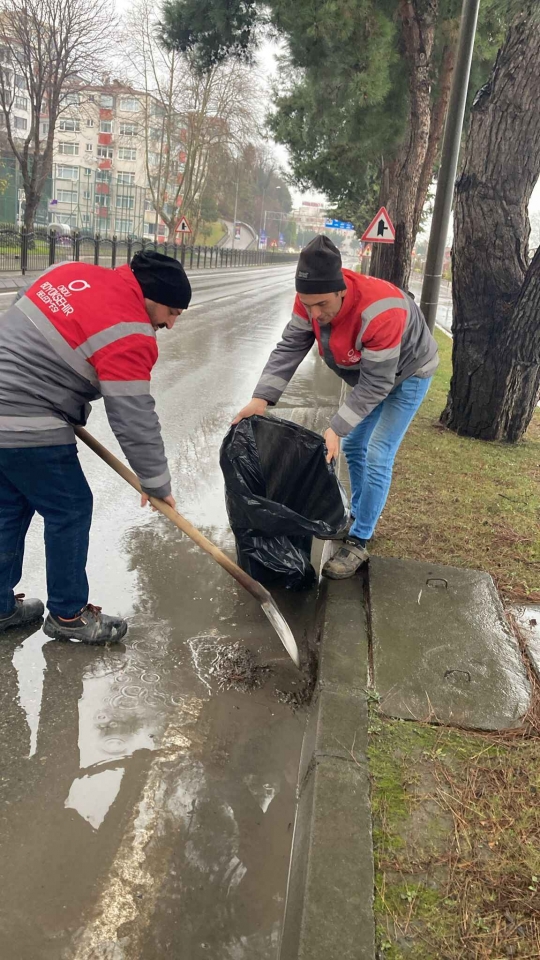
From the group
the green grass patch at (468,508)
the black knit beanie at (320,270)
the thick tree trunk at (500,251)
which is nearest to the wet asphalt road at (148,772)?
the green grass patch at (468,508)

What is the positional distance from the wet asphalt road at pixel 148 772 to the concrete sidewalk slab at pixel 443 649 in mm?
369

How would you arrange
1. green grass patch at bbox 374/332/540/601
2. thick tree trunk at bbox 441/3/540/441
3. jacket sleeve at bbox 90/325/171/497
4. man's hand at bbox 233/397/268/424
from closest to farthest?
1. jacket sleeve at bbox 90/325/171/497
2. man's hand at bbox 233/397/268/424
3. green grass patch at bbox 374/332/540/601
4. thick tree trunk at bbox 441/3/540/441

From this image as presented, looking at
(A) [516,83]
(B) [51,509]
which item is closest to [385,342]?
(B) [51,509]

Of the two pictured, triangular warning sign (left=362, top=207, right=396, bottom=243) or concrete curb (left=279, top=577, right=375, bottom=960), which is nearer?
concrete curb (left=279, top=577, right=375, bottom=960)

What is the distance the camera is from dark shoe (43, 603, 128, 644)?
2.87 m

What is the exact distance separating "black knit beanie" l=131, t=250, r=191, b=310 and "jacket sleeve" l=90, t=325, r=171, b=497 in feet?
0.45

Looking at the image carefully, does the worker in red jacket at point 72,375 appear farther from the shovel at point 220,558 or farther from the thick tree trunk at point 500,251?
the thick tree trunk at point 500,251

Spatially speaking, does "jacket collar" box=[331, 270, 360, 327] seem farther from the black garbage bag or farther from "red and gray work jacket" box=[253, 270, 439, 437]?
the black garbage bag

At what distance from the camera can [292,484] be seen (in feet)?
11.2

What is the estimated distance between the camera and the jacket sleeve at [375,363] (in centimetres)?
298

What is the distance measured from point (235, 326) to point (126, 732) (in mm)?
12589

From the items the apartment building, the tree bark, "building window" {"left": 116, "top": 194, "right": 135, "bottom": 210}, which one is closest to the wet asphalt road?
the tree bark

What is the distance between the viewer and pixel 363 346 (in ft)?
10.0

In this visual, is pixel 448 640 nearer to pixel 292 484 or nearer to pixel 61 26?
pixel 292 484
